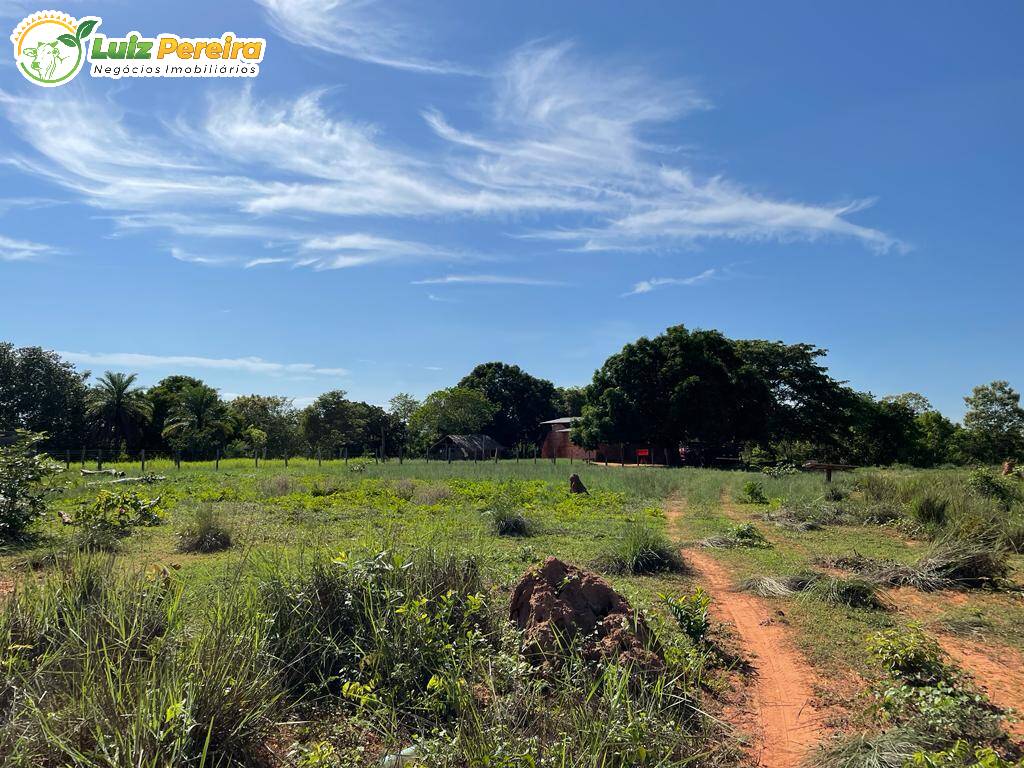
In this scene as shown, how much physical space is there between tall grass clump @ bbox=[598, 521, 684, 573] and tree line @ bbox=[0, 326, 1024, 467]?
101ft

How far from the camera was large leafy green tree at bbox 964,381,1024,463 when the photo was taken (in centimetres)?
4731

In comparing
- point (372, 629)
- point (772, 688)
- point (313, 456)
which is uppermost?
point (372, 629)

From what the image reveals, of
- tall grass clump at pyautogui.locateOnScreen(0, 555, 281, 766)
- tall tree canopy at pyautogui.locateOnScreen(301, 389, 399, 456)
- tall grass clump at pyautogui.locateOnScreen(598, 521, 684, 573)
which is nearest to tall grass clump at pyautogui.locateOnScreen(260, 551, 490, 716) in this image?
tall grass clump at pyautogui.locateOnScreen(0, 555, 281, 766)

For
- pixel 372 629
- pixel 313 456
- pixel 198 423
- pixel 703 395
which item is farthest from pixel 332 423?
pixel 372 629

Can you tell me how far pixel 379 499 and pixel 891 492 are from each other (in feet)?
40.0

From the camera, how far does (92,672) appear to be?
11.4 ft

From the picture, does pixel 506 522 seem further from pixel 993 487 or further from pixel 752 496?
pixel 993 487

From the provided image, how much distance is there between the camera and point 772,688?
5090 millimetres

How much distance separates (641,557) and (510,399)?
60791 millimetres

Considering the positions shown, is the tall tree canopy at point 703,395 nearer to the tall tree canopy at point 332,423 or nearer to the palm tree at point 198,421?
the tall tree canopy at point 332,423

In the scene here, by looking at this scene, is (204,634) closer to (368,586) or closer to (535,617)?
(368,586)

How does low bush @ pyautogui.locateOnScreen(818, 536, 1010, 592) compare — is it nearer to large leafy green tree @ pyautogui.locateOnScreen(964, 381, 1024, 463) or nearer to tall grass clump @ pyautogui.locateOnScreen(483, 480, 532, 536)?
tall grass clump @ pyautogui.locateOnScreen(483, 480, 532, 536)

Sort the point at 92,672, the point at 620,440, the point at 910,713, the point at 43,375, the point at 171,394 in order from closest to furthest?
the point at 92,672
the point at 910,713
the point at 620,440
the point at 43,375
the point at 171,394

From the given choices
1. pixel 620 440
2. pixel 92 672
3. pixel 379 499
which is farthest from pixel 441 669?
pixel 620 440
